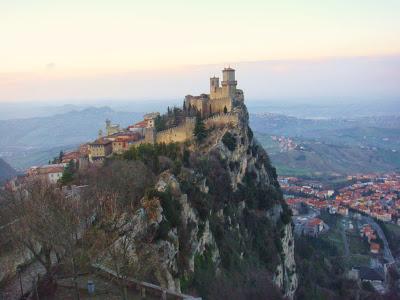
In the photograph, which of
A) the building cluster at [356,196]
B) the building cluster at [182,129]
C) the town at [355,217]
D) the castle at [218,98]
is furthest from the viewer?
the building cluster at [356,196]

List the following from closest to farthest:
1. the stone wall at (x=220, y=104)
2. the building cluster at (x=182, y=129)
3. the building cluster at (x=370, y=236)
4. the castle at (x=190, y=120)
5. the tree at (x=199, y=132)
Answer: the tree at (x=199, y=132)
the building cluster at (x=182, y=129)
the castle at (x=190, y=120)
the stone wall at (x=220, y=104)
the building cluster at (x=370, y=236)

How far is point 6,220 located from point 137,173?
1342 centimetres

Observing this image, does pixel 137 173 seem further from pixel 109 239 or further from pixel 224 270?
pixel 109 239

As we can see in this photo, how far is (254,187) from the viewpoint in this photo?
5094 centimetres

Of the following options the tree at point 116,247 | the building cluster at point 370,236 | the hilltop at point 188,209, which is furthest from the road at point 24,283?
the building cluster at point 370,236

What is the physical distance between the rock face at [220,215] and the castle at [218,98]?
1.83 metres

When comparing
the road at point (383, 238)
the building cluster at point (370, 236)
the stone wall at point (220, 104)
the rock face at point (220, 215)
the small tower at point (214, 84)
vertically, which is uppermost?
the small tower at point (214, 84)

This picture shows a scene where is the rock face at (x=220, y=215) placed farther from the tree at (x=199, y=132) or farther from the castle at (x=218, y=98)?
the castle at (x=218, y=98)

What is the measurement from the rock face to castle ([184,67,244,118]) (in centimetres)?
183

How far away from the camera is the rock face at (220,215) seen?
88.8 feet

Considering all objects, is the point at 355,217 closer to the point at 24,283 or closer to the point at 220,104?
the point at 220,104

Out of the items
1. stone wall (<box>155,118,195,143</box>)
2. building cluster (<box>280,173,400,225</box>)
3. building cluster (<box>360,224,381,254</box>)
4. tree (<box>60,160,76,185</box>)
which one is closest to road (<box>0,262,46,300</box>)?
tree (<box>60,160,76,185</box>)

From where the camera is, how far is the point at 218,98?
2250 inches

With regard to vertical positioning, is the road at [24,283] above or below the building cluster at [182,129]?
below
